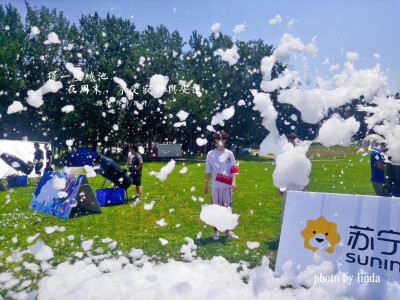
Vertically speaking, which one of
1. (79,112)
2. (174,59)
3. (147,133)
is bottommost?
(147,133)

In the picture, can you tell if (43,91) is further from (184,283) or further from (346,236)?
(346,236)

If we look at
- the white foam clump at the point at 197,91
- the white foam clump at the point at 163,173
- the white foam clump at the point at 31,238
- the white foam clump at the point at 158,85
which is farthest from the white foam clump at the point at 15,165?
the white foam clump at the point at 197,91

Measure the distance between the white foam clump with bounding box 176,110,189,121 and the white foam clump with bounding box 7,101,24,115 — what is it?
15.2m

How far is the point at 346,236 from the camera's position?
12.1 ft

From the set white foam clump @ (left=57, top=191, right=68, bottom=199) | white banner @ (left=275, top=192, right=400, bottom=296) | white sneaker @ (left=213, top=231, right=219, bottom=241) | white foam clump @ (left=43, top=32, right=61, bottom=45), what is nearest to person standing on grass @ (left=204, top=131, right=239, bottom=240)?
white sneaker @ (left=213, top=231, right=219, bottom=241)

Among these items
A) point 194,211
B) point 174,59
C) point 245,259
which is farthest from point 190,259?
point 174,59

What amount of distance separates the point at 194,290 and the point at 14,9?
38804 millimetres

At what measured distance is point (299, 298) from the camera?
362 centimetres

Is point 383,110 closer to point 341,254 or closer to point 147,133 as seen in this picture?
point 341,254

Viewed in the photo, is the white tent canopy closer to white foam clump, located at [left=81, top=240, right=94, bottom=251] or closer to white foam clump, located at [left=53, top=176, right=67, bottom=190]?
white foam clump, located at [left=53, top=176, right=67, bottom=190]

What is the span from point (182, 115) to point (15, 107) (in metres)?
16.9

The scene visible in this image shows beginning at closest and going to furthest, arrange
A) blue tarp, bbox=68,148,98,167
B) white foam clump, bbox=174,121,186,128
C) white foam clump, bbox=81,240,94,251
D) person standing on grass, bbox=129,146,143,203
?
white foam clump, bbox=81,240,94,251 < person standing on grass, bbox=129,146,143,203 < blue tarp, bbox=68,148,98,167 < white foam clump, bbox=174,121,186,128

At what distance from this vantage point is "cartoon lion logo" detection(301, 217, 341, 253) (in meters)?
3.77

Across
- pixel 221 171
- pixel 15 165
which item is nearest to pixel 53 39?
pixel 15 165
